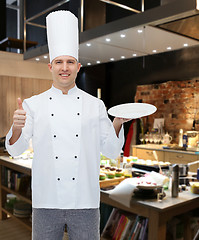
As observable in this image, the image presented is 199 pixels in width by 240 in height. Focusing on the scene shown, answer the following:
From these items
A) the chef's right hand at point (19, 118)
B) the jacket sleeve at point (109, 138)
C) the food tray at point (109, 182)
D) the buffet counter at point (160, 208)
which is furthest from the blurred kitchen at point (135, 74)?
the chef's right hand at point (19, 118)

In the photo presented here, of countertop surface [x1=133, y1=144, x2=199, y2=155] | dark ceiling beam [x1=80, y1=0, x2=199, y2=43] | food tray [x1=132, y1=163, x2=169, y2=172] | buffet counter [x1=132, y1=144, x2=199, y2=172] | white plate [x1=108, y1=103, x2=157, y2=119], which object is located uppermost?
dark ceiling beam [x1=80, y1=0, x2=199, y2=43]

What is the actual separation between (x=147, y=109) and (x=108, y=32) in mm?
2084

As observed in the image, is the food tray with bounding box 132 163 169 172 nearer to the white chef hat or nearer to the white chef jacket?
the white chef jacket

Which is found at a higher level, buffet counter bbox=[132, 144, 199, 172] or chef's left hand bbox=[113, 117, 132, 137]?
chef's left hand bbox=[113, 117, 132, 137]

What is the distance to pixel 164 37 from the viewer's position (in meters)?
3.27

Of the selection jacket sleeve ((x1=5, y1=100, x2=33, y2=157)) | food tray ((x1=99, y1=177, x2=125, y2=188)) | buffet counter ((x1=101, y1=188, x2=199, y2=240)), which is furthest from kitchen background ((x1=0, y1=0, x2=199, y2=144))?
jacket sleeve ((x1=5, y1=100, x2=33, y2=157))

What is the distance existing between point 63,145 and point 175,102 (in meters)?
4.00

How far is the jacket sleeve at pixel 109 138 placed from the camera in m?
1.26

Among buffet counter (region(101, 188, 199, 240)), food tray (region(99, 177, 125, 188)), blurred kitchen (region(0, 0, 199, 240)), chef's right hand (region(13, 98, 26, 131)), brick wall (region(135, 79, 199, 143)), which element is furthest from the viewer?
brick wall (region(135, 79, 199, 143))

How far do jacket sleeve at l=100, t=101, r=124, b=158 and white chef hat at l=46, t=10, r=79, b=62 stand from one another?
29 cm

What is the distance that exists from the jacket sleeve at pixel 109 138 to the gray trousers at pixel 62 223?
0.89 feet

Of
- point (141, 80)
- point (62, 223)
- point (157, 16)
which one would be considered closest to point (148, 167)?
point (157, 16)

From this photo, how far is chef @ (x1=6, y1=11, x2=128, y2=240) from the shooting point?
3.93ft

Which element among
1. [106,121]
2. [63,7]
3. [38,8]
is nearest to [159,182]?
[106,121]
